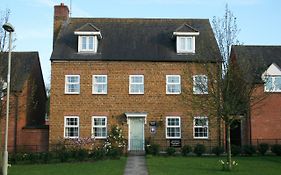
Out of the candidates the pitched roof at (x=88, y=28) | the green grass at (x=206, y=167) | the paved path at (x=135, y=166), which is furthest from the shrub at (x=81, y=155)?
the pitched roof at (x=88, y=28)

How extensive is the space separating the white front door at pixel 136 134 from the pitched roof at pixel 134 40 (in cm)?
492

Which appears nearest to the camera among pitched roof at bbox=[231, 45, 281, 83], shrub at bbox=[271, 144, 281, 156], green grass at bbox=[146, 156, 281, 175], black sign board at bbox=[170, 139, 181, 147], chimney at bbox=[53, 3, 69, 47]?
green grass at bbox=[146, 156, 281, 175]

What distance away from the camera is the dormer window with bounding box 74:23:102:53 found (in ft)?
105

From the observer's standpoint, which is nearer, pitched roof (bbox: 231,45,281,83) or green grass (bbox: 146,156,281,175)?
green grass (bbox: 146,156,281,175)

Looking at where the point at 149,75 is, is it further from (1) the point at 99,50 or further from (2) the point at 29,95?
(2) the point at 29,95

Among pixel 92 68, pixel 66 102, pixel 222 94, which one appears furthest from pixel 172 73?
pixel 222 94

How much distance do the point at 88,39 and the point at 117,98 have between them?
5.40m

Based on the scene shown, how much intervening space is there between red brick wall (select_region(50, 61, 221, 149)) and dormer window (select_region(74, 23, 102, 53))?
4.03 feet

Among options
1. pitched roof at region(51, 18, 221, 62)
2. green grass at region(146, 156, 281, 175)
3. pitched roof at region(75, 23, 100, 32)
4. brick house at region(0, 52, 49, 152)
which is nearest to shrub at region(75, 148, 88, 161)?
green grass at region(146, 156, 281, 175)

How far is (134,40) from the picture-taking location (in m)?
33.6

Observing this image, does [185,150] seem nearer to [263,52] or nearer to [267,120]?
[267,120]

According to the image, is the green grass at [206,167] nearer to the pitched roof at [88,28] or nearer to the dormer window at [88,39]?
the dormer window at [88,39]

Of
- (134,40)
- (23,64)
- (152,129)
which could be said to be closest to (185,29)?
(134,40)

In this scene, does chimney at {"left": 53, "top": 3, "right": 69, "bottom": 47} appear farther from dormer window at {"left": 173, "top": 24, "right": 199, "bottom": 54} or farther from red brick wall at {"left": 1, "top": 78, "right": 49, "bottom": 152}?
dormer window at {"left": 173, "top": 24, "right": 199, "bottom": 54}
